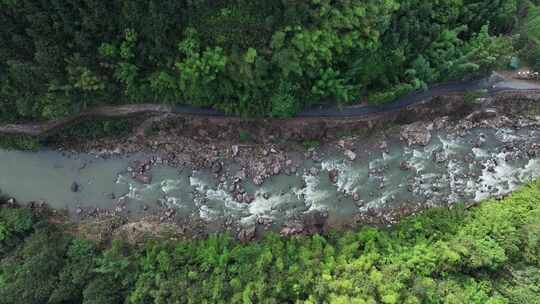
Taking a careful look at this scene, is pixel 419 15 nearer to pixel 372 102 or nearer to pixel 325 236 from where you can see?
pixel 372 102

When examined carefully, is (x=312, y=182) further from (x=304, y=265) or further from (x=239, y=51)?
(x=239, y=51)

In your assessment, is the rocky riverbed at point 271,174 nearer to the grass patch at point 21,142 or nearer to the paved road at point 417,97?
the grass patch at point 21,142

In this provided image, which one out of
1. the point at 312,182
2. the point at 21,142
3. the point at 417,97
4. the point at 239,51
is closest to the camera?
the point at 239,51

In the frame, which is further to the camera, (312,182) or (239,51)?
(312,182)

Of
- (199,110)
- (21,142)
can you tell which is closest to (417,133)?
(199,110)

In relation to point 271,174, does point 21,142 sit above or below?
above

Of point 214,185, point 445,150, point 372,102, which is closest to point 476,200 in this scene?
point 445,150

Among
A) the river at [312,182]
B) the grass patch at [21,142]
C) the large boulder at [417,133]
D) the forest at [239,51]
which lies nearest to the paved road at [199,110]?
the grass patch at [21,142]
